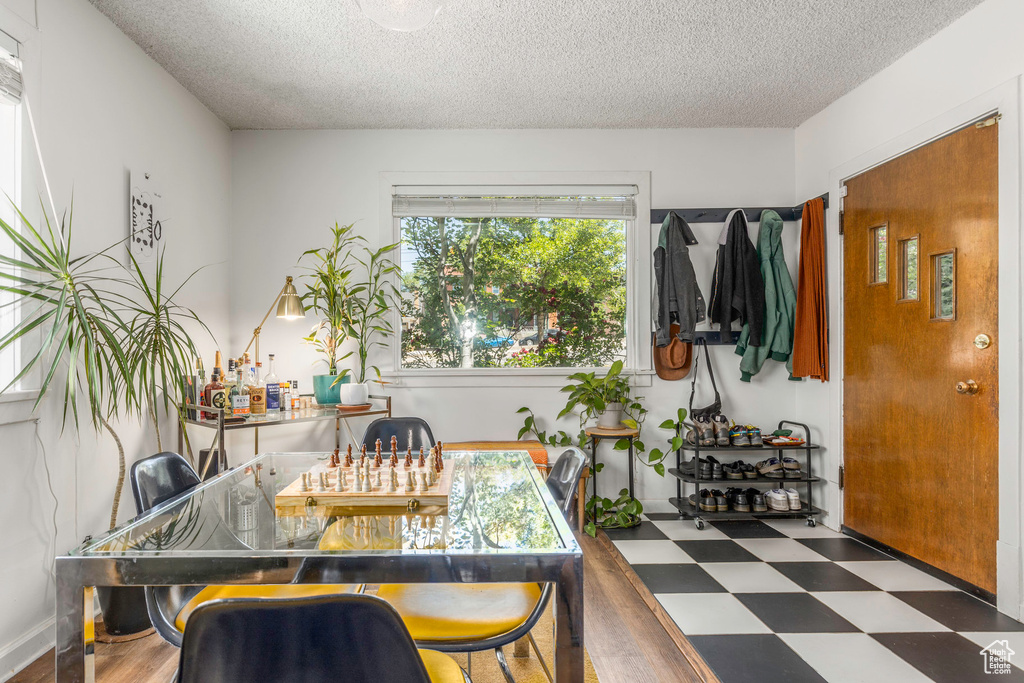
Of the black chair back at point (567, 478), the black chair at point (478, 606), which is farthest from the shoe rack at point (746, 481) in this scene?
the black chair at point (478, 606)

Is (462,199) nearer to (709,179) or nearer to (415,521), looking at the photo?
(709,179)

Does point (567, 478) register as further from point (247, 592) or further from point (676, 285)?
point (676, 285)

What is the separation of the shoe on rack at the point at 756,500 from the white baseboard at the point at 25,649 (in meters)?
3.49

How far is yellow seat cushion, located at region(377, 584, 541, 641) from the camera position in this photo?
57.4 inches

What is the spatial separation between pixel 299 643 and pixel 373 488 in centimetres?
73

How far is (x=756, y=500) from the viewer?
3.76 meters

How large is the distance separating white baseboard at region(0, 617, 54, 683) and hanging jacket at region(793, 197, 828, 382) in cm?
389

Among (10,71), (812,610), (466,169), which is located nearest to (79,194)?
(10,71)

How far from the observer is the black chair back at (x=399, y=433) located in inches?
105

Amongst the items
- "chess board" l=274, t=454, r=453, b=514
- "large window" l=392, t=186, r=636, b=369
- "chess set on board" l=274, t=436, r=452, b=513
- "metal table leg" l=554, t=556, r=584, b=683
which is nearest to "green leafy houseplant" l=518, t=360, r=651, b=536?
"large window" l=392, t=186, r=636, b=369

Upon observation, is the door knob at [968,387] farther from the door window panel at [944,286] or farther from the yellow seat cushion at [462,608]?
the yellow seat cushion at [462,608]

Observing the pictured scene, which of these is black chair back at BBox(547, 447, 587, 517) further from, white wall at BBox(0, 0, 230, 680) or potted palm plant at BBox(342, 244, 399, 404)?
potted palm plant at BBox(342, 244, 399, 404)

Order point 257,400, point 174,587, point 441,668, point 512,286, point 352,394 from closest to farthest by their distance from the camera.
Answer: point 441,668 < point 174,587 < point 257,400 < point 352,394 < point 512,286

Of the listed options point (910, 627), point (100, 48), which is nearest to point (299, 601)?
point (910, 627)
